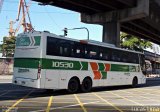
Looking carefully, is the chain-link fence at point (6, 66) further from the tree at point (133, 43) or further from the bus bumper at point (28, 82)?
the bus bumper at point (28, 82)

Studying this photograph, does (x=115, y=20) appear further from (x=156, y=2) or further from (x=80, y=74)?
(x=80, y=74)

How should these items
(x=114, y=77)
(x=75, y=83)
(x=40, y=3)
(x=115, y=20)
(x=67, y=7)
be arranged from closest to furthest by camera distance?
(x=75, y=83) < (x=114, y=77) < (x=40, y=3) < (x=67, y=7) < (x=115, y=20)

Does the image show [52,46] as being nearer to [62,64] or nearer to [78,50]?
[62,64]

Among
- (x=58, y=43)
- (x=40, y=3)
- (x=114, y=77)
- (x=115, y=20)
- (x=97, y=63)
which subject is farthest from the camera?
(x=115, y=20)

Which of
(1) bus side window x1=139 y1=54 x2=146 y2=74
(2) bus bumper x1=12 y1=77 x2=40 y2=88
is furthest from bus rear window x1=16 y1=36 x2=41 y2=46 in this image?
(1) bus side window x1=139 y1=54 x2=146 y2=74

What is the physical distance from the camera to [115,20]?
3794 cm

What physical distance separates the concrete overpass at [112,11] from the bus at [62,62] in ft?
36.1

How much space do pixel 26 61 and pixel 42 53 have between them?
1.20 metres

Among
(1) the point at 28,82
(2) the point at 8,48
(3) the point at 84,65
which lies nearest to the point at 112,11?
(3) the point at 84,65

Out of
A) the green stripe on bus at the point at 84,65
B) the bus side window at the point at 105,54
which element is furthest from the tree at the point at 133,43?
the green stripe on bus at the point at 84,65

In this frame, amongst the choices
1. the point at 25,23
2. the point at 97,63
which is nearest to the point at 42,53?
the point at 97,63

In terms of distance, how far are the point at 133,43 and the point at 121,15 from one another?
27509 mm

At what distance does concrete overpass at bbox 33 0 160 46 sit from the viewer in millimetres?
33844

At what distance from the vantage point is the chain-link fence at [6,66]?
48.8 metres
